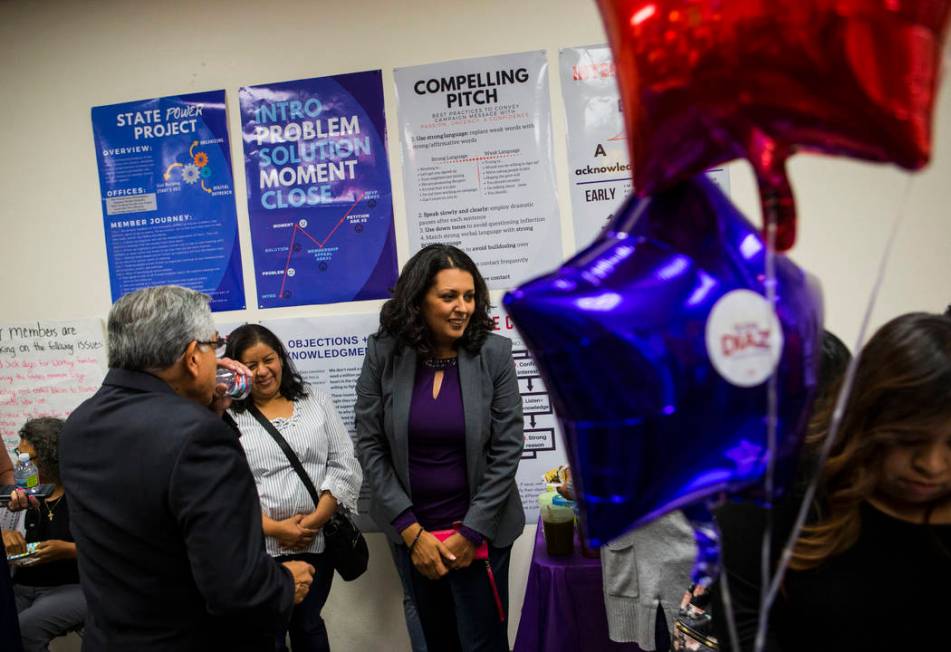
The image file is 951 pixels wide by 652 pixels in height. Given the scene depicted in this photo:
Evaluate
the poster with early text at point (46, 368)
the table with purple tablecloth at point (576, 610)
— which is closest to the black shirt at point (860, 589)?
the table with purple tablecloth at point (576, 610)

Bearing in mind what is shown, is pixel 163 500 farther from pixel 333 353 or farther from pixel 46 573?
pixel 46 573

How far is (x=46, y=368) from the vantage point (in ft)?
8.64

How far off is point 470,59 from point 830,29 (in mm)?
2014

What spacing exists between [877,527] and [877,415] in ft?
0.49

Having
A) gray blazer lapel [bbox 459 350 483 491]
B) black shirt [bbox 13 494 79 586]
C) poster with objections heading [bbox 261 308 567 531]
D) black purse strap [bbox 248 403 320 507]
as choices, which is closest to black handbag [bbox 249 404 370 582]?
black purse strap [bbox 248 403 320 507]

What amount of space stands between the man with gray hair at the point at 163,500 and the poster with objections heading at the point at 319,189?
1154 mm

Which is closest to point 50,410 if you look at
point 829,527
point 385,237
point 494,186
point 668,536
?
point 385,237

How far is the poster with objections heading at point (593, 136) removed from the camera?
2.25 m

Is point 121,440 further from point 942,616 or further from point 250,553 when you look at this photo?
point 942,616

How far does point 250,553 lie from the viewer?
1207mm

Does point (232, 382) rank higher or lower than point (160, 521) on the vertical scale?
higher

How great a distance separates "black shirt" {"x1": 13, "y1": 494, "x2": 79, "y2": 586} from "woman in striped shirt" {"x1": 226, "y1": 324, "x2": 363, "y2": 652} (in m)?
0.70

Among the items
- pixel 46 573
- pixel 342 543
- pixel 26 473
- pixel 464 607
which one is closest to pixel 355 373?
pixel 342 543

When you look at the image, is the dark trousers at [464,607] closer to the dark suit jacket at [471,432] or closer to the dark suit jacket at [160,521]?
the dark suit jacket at [471,432]
